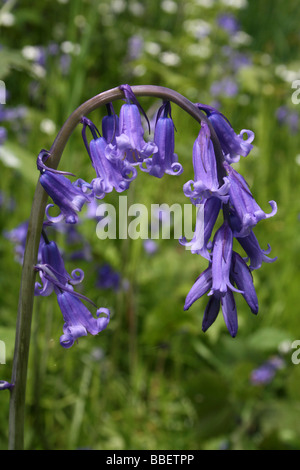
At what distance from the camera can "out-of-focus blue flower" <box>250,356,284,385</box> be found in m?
2.87

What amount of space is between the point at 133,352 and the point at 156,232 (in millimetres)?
1013

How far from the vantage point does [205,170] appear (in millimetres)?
1299

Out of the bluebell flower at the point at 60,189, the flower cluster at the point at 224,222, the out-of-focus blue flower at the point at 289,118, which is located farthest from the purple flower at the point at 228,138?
the out-of-focus blue flower at the point at 289,118

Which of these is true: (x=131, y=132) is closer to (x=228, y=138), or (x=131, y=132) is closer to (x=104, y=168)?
(x=104, y=168)

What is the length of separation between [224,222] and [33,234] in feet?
1.51

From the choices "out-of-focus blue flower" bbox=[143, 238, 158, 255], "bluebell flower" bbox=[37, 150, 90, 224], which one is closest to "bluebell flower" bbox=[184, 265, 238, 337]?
"bluebell flower" bbox=[37, 150, 90, 224]

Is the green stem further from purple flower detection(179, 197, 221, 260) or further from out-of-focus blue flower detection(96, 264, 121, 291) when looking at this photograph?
out-of-focus blue flower detection(96, 264, 121, 291)

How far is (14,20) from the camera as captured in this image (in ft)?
15.8

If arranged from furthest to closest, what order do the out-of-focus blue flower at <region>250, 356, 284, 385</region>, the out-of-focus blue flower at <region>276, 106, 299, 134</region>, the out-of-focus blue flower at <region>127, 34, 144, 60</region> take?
the out-of-focus blue flower at <region>127, 34, 144, 60</region>, the out-of-focus blue flower at <region>276, 106, 299, 134</region>, the out-of-focus blue flower at <region>250, 356, 284, 385</region>

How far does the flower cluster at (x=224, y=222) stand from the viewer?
1300mm

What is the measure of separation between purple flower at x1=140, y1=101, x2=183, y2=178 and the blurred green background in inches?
27.7

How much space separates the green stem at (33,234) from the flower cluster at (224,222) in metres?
0.05
